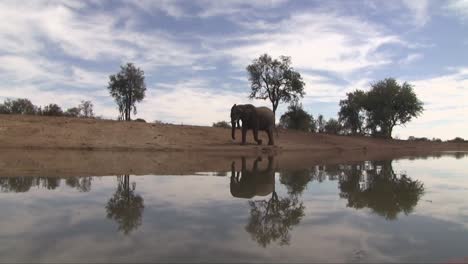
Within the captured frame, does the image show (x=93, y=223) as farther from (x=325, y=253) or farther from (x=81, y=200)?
(x=325, y=253)

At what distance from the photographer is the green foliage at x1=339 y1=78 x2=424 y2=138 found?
2709 inches

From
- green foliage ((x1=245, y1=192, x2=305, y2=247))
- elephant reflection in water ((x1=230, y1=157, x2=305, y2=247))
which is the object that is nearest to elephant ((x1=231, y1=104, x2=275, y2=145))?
elephant reflection in water ((x1=230, y1=157, x2=305, y2=247))

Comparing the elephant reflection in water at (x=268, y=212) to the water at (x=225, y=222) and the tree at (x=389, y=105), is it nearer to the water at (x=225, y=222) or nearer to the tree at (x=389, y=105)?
the water at (x=225, y=222)

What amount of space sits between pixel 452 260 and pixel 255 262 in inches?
96.8

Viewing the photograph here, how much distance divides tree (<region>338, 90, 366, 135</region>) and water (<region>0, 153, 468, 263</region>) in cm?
6432

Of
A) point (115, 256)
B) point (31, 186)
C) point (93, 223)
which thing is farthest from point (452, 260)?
point (31, 186)

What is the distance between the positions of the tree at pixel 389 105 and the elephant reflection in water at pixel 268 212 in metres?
61.3

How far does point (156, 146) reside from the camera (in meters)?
31.4

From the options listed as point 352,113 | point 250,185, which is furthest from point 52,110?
point 352,113

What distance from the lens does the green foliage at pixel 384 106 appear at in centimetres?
6881

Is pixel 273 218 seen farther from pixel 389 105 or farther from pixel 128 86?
pixel 389 105

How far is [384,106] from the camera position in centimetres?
6950

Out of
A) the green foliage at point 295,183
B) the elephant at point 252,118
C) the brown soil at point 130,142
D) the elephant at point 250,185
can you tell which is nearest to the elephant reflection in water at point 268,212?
the elephant at point 250,185

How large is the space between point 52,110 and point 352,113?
169 feet
